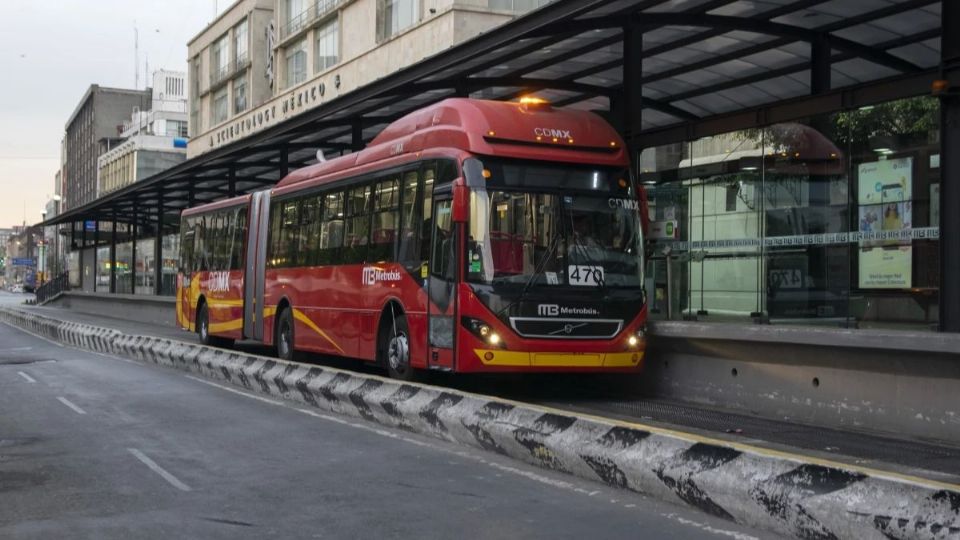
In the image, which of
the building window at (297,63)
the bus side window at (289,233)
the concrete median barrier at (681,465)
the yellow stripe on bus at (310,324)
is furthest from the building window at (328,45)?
the concrete median barrier at (681,465)

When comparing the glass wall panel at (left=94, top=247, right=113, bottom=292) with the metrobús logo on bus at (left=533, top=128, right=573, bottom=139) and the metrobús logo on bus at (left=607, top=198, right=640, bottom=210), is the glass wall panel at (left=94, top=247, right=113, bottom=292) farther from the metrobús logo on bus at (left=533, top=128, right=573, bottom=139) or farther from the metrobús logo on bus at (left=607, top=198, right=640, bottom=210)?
the metrobús logo on bus at (left=607, top=198, right=640, bottom=210)

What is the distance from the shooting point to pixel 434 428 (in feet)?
36.1

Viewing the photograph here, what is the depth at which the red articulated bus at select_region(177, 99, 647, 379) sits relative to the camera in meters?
13.0

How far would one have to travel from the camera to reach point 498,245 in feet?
42.7

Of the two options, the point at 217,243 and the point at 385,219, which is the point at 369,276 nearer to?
the point at 385,219

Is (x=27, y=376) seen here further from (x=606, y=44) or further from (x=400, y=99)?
(x=606, y=44)

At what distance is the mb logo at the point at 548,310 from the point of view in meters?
13.0

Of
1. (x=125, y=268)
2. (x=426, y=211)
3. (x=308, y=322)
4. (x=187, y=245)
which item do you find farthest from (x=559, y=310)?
(x=125, y=268)

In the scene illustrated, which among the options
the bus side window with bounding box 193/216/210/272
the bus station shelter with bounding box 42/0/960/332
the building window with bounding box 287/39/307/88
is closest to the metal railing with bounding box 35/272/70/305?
the building window with bounding box 287/39/307/88

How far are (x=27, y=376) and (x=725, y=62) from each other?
13.9 metres

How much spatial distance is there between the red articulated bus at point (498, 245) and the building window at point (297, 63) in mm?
38078

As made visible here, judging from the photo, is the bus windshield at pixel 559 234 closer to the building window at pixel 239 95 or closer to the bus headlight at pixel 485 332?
the bus headlight at pixel 485 332

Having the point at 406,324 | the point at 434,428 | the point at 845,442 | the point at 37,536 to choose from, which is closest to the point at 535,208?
the point at 406,324

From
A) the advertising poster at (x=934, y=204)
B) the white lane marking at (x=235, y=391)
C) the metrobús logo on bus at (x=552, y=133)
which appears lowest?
the white lane marking at (x=235, y=391)
